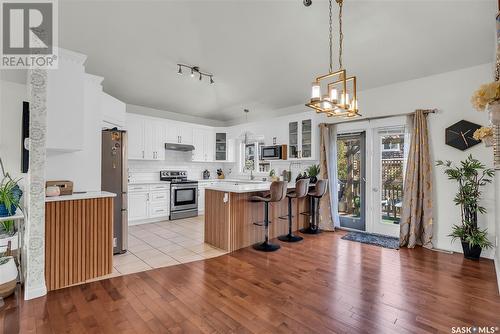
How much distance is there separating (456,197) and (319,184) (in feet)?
6.71

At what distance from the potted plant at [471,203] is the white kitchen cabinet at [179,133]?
5.63 m

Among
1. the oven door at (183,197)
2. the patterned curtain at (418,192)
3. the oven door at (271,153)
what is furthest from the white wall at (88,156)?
the patterned curtain at (418,192)

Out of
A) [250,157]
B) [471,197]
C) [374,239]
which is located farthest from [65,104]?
[471,197]

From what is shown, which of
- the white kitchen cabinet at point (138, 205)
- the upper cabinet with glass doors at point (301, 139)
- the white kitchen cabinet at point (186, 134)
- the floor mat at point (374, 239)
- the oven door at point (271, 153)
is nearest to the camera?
the floor mat at point (374, 239)

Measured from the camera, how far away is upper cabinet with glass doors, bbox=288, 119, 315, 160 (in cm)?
542

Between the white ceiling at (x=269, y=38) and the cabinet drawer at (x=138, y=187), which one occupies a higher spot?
the white ceiling at (x=269, y=38)

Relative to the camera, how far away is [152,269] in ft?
10.3

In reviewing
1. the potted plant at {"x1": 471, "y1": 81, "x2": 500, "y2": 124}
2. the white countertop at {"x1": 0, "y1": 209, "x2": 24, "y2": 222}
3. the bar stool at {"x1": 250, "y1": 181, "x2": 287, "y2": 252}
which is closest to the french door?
the bar stool at {"x1": 250, "y1": 181, "x2": 287, "y2": 252}

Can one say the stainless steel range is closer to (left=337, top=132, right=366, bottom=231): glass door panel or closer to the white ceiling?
the white ceiling

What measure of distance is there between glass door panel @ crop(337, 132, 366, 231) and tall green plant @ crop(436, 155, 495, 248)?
1499mm

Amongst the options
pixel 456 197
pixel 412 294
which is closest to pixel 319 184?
pixel 456 197

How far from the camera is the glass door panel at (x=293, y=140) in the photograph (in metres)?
5.68

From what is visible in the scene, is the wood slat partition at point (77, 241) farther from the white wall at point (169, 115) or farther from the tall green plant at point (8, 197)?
the white wall at point (169, 115)

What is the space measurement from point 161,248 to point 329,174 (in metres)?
3.46
